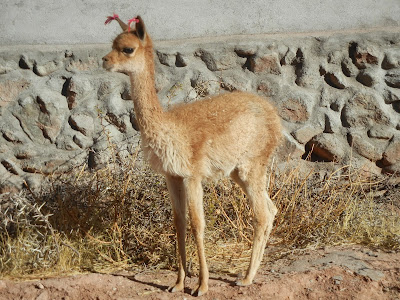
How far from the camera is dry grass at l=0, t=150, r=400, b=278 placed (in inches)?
180

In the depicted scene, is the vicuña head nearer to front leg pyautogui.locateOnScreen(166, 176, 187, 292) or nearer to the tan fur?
the tan fur

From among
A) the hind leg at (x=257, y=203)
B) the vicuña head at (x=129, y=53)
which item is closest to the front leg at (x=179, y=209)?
the hind leg at (x=257, y=203)

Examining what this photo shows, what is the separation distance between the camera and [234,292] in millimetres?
4047

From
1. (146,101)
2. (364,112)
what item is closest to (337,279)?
(146,101)

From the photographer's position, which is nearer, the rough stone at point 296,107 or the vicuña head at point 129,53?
the vicuña head at point 129,53

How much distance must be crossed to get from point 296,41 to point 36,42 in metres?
2.81

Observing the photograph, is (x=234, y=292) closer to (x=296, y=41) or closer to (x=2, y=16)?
(x=296, y=41)

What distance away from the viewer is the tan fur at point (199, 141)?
386cm

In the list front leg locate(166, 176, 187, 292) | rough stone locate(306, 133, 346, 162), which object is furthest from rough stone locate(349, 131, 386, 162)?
front leg locate(166, 176, 187, 292)

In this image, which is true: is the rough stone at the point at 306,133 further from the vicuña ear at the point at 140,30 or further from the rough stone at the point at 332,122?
the vicuña ear at the point at 140,30

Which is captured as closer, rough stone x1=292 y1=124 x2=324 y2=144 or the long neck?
the long neck

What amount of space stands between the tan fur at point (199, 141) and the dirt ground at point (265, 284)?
16cm

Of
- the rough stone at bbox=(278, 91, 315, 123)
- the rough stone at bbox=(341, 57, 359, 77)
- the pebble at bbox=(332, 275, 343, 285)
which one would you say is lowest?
the pebble at bbox=(332, 275, 343, 285)

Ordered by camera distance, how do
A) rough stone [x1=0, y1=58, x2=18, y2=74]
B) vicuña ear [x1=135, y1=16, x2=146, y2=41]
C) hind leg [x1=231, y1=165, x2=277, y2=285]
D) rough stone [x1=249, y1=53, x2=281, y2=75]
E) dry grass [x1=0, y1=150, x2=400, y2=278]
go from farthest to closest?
rough stone [x1=249, y1=53, x2=281, y2=75] → rough stone [x1=0, y1=58, x2=18, y2=74] → dry grass [x1=0, y1=150, x2=400, y2=278] → hind leg [x1=231, y1=165, x2=277, y2=285] → vicuña ear [x1=135, y1=16, x2=146, y2=41]
